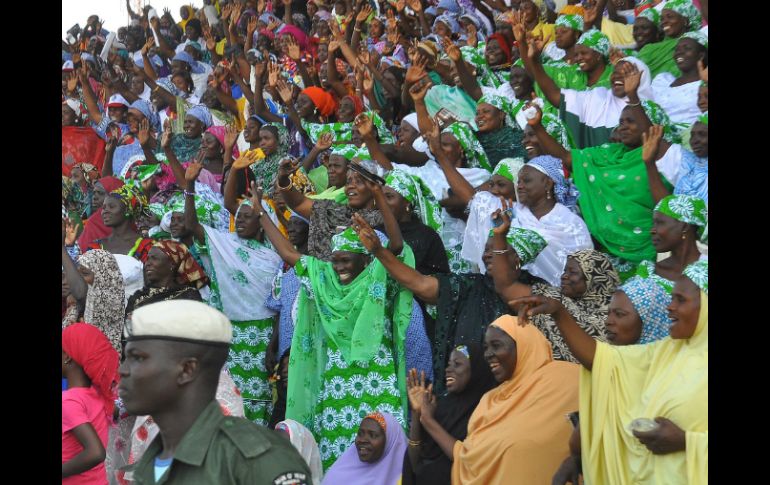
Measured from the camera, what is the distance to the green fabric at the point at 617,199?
6.69 metres

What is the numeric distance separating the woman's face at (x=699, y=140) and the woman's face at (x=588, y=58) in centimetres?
206

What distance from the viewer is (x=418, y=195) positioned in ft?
23.4

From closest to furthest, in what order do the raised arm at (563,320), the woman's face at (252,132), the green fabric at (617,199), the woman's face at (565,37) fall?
1. the raised arm at (563,320)
2. the green fabric at (617,199)
3. the woman's face at (565,37)
4. the woman's face at (252,132)

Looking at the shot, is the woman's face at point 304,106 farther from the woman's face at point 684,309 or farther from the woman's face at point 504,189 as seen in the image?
the woman's face at point 684,309

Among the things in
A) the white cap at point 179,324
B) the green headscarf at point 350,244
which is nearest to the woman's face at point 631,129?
the green headscarf at point 350,244

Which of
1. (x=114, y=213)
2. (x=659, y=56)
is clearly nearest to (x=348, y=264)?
(x=114, y=213)

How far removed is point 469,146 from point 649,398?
374cm

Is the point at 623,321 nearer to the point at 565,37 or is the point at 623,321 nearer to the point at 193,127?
the point at 565,37

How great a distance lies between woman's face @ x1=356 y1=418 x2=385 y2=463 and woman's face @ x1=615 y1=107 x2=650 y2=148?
2.52 m

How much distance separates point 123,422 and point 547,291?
2.62 metres

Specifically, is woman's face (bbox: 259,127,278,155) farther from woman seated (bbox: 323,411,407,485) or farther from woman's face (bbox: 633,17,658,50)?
woman seated (bbox: 323,411,407,485)

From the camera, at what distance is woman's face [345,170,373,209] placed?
7.01 metres

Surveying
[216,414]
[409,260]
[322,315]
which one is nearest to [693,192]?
[409,260]

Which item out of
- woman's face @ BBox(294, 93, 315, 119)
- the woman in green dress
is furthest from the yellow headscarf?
woman's face @ BBox(294, 93, 315, 119)
